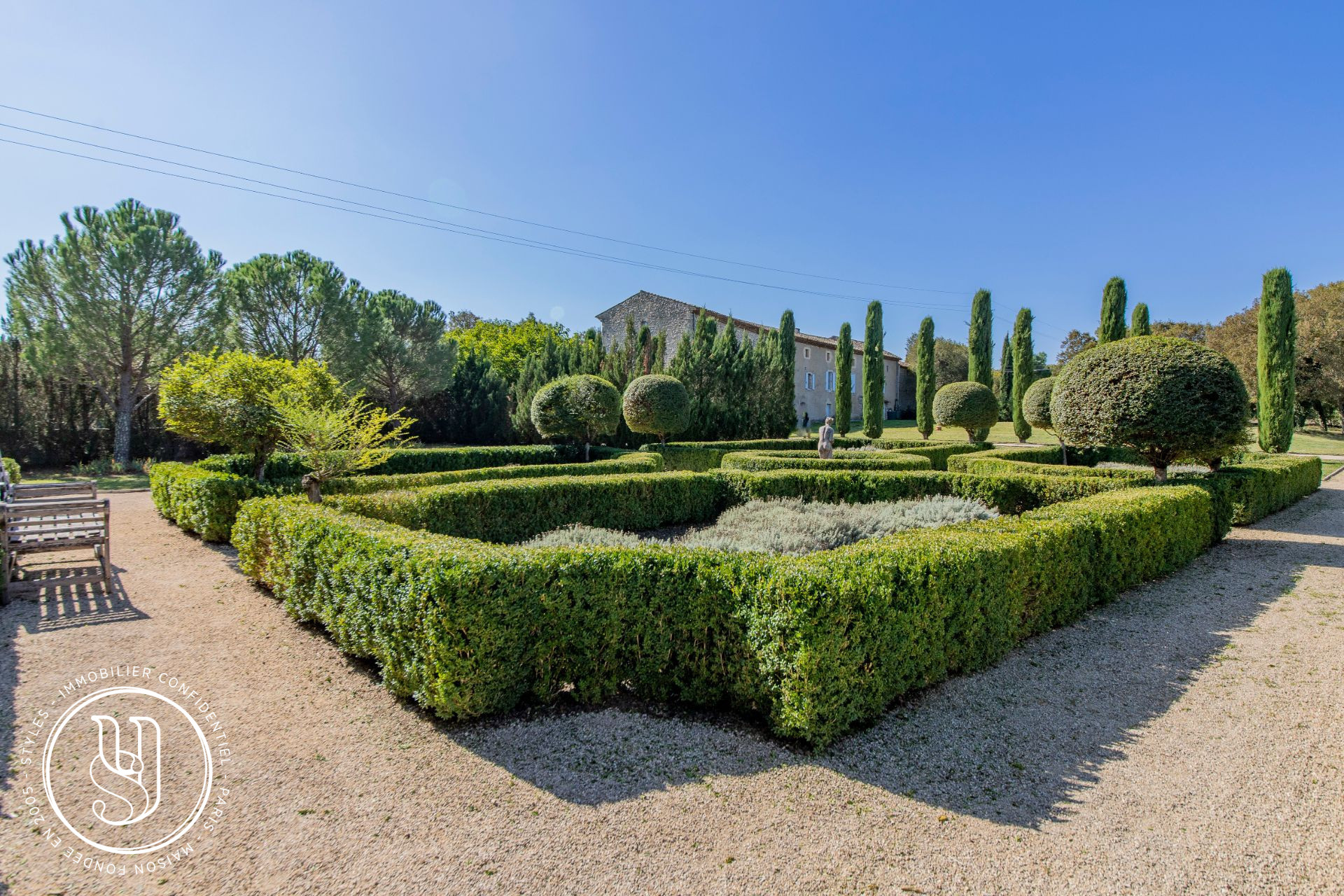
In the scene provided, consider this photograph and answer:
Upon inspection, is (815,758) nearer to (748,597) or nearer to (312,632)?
(748,597)

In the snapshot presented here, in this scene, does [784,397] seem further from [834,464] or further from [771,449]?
[834,464]

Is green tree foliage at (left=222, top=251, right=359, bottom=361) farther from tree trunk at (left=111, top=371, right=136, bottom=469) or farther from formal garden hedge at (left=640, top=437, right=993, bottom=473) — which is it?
formal garden hedge at (left=640, top=437, right=993, bottom=473)

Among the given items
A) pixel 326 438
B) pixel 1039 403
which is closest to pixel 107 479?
pixel 326 438

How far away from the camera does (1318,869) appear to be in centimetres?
258

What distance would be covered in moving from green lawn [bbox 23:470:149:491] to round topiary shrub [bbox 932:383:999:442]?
2497 centimetres

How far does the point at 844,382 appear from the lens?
32906 millimetres

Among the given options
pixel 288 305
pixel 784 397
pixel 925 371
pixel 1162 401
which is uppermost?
pixel 288 305

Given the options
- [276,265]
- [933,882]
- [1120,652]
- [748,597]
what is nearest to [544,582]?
[748,597]

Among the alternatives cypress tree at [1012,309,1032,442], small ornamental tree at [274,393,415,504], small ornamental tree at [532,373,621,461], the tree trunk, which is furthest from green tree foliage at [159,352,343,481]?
cypress tree at [1012,309,1032,442]

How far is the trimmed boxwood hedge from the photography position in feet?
28.0

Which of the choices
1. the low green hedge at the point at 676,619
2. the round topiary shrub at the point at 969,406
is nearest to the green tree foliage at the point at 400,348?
the round topiary shrub at the point at 969,406

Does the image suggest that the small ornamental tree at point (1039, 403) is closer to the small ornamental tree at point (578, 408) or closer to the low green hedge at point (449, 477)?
the small ornamental tree at point (578, 408)

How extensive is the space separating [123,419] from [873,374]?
3058cm

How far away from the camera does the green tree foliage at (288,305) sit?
2516 cm
